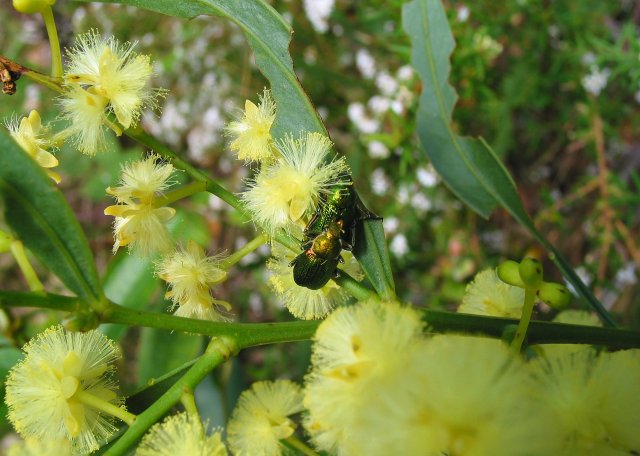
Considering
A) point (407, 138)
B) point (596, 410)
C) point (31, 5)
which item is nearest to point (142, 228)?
point (31, 5)

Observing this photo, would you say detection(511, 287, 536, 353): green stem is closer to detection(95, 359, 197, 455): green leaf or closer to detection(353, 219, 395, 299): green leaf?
detection(353, 219, 395, 299): green leaf

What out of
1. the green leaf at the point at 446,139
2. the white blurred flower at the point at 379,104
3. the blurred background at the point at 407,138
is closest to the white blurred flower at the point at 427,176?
the blurred background at the point at 407,138

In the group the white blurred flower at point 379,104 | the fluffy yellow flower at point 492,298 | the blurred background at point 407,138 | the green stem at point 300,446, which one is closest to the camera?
the green stem at point 300,446

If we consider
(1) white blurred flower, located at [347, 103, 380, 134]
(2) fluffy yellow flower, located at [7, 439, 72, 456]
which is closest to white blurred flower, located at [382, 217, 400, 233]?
(1) white blurred flower, located at [347, 103, 380, 134]

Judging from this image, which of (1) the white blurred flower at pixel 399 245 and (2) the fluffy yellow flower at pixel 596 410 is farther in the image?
(1) the white blurred flower at pixel 399 245

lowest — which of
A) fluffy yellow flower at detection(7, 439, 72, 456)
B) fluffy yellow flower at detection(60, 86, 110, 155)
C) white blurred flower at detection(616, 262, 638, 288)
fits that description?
white blurred flower at detection(616, 262, 638, 288)

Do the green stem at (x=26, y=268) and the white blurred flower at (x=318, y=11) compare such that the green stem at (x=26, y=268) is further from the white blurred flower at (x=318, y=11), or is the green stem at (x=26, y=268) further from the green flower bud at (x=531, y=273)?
the white blurred flower at (x=318, y=11)

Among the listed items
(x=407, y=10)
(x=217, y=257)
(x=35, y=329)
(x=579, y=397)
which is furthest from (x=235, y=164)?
(x=579, y=397)
